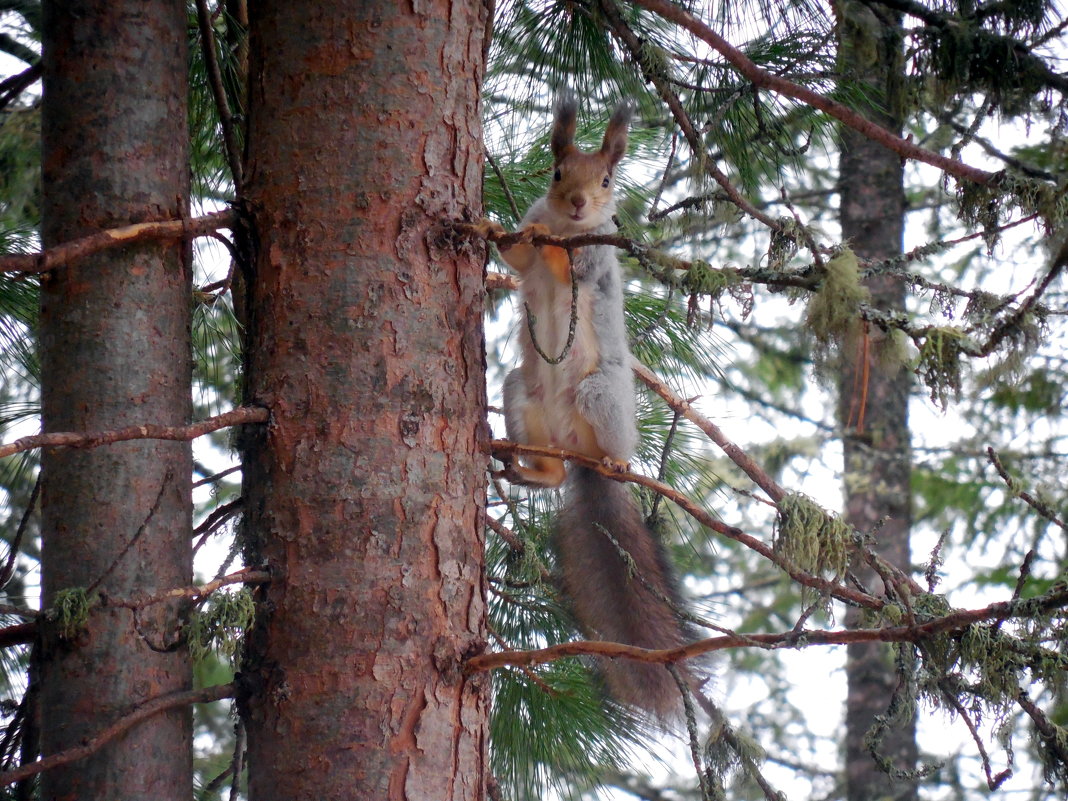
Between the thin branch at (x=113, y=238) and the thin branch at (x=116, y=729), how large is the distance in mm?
625

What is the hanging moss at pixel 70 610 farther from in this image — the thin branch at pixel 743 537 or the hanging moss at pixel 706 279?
the hanging moss at pixel 706 279

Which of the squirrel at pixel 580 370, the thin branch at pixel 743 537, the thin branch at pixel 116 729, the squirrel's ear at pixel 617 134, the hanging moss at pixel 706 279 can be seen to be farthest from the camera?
the squirrel's ear at pixel 617 134

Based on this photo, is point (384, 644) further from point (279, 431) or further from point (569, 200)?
Result: point (569, 200)

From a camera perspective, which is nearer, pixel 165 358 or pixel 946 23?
pixel 165 358

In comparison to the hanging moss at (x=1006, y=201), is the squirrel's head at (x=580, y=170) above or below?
above

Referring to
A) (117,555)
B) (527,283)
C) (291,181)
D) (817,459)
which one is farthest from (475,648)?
(817,459)

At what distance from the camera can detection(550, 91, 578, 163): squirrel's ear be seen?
8.54 feet

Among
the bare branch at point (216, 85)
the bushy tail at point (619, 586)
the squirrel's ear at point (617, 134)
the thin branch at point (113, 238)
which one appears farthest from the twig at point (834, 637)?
the squirrel's ear at point (617, 134)

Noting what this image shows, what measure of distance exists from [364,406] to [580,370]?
42.3 inches

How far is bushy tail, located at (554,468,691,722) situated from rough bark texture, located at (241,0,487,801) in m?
0.41

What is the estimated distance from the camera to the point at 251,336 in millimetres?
1667

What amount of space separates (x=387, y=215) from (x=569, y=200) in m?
1.02

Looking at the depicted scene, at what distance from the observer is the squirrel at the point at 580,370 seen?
2.35 m

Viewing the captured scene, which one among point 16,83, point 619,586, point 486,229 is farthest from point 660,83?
point 16,83
